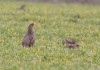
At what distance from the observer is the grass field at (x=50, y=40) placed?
11.6 meters

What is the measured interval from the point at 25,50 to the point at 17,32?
3683 mm

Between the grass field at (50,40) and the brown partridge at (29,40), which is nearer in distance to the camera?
the grass field at (50,40)

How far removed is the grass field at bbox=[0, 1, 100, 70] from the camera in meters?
11.6

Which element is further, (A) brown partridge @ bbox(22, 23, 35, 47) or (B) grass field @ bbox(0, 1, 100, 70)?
(A) brown partridge @ bbox(22, 23, 35, 47)

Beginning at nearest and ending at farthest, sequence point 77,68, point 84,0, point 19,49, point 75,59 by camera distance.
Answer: point 77,68, point 75,59, point 19,49, point 84,0

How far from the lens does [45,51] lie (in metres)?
13.1

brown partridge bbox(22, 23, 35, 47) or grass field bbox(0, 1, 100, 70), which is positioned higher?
brown partridge bbox(22, 23, 35, 47)

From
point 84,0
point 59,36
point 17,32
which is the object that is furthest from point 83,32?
point 84,0

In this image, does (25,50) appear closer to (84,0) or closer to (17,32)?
(17,32)

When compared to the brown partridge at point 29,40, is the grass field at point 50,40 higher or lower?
lower

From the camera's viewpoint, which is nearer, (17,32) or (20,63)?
(20,63)

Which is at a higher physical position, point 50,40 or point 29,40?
point 29,40

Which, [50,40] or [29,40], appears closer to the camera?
[29,40]

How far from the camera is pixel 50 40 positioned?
50.3 ft
